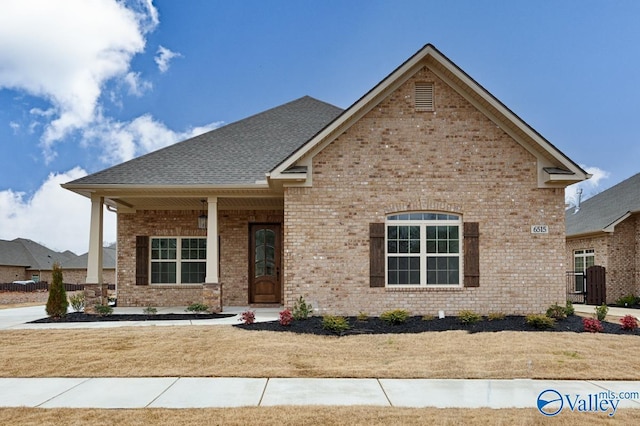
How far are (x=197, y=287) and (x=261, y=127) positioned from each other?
5829 millimetres

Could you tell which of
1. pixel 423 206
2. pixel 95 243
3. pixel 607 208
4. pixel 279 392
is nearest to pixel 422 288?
pixel 423 206

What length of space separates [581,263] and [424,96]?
48.3 ft

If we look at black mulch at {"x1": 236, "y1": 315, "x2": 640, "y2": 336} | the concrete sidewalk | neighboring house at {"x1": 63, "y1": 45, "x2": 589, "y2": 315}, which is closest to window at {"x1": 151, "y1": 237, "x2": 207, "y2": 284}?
neighboring house at {"x1": 63, "y1": 45, "x2": 589, "y2": 315}

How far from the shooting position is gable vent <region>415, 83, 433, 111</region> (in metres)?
13.1

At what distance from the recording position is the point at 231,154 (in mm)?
15773

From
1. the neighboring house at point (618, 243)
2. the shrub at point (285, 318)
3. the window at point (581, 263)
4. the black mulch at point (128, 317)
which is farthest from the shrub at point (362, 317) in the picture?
the window at point (581, 263)

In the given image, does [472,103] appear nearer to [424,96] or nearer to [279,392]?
[424,96]

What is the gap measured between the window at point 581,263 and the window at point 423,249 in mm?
11140

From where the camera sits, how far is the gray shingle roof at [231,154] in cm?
1416

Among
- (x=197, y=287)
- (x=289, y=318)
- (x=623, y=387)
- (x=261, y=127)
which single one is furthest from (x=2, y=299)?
(x=623, y=387)

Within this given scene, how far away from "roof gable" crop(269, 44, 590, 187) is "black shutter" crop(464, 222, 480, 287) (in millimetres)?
2107

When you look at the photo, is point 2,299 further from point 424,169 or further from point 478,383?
point 478,383

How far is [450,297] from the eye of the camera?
12836mm

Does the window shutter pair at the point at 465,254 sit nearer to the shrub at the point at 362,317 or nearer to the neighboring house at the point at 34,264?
the shrub at the point at 362,317
